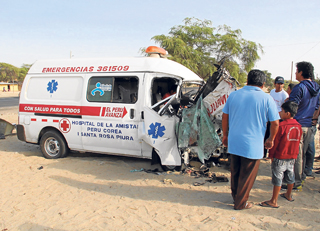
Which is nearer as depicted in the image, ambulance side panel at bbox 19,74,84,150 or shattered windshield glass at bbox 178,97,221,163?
shattered windshield glass at bbox 178,97,221,163

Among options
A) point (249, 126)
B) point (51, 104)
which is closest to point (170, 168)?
point (249, 126)

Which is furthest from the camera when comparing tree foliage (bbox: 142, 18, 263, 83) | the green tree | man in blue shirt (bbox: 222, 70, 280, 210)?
the green tree

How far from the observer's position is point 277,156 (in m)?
3.53

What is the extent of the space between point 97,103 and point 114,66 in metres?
0.90

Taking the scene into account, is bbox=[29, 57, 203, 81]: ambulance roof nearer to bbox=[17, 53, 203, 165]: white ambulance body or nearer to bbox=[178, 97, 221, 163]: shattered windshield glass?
bbox=[17, 53, 203, 165]: white ambulance body

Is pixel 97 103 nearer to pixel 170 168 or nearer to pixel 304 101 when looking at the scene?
pixel 170 168

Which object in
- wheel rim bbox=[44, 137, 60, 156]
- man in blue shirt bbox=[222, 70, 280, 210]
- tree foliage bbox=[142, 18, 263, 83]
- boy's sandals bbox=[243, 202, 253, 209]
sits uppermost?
tree foliage bbox=[142, 18, 263, 83]

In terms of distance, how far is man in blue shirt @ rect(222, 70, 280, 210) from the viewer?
316 cm

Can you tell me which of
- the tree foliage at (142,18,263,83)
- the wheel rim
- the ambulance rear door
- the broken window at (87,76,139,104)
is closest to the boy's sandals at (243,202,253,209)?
the ambulance rear door

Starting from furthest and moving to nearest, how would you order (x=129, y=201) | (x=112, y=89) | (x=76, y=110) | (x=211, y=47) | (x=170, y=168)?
(x=211, y=47), (x=76, y=110), (x=112, y=89), (x=170, y=168), (x=129, y=201)

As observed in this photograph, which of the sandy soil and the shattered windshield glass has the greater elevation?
the shattered windshield glass

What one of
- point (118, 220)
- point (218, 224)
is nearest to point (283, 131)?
point (218, 224)

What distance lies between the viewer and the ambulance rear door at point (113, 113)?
505 centimetres

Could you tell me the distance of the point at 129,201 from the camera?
3.85m
